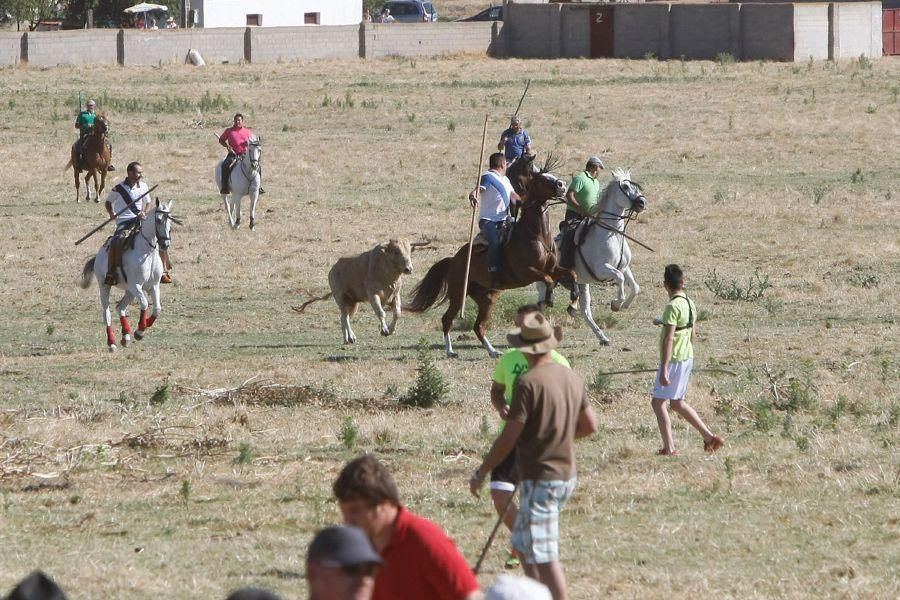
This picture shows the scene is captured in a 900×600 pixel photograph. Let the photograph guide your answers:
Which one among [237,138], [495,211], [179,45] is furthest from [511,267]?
[179,45]

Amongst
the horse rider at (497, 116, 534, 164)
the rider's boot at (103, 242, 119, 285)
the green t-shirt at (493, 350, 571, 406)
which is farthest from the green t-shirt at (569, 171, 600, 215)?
the green t-shirt at (493, 350, 571, 406)

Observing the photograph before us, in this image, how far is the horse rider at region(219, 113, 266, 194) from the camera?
29.3 m

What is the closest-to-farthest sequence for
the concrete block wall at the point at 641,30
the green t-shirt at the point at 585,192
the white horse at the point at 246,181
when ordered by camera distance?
the green t-shirt at the point at 585,192, the white horse at the point at 246,181, the concrete block wall at the point at 641,30

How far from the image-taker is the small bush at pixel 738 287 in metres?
22.0

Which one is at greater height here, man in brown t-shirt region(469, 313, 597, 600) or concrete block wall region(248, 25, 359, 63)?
concrete block wall region(248, 25, 359, 63)

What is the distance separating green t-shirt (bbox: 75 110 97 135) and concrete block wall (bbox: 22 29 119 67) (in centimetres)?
2079

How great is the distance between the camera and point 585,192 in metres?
20.5

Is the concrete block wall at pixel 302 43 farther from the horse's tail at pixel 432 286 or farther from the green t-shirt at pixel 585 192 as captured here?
the horse's tail at pixel 432 286

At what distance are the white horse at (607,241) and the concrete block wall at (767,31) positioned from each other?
1419 inches

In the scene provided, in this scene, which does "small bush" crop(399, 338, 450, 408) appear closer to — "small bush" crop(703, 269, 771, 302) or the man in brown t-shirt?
the man in brown t-shirt

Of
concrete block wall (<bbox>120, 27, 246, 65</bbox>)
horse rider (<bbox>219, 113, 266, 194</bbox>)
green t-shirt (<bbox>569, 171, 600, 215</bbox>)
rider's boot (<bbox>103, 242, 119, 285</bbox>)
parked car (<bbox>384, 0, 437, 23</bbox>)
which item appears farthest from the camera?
parked car (<bbox>384, 0, 437, 23</bbox>)

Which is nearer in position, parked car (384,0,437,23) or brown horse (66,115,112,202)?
brown horse (66,115,112,202)

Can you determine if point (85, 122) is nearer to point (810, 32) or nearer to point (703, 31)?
point (703, 31)

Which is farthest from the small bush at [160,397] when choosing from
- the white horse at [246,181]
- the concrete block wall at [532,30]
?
the concrete block wall at [532,30]
